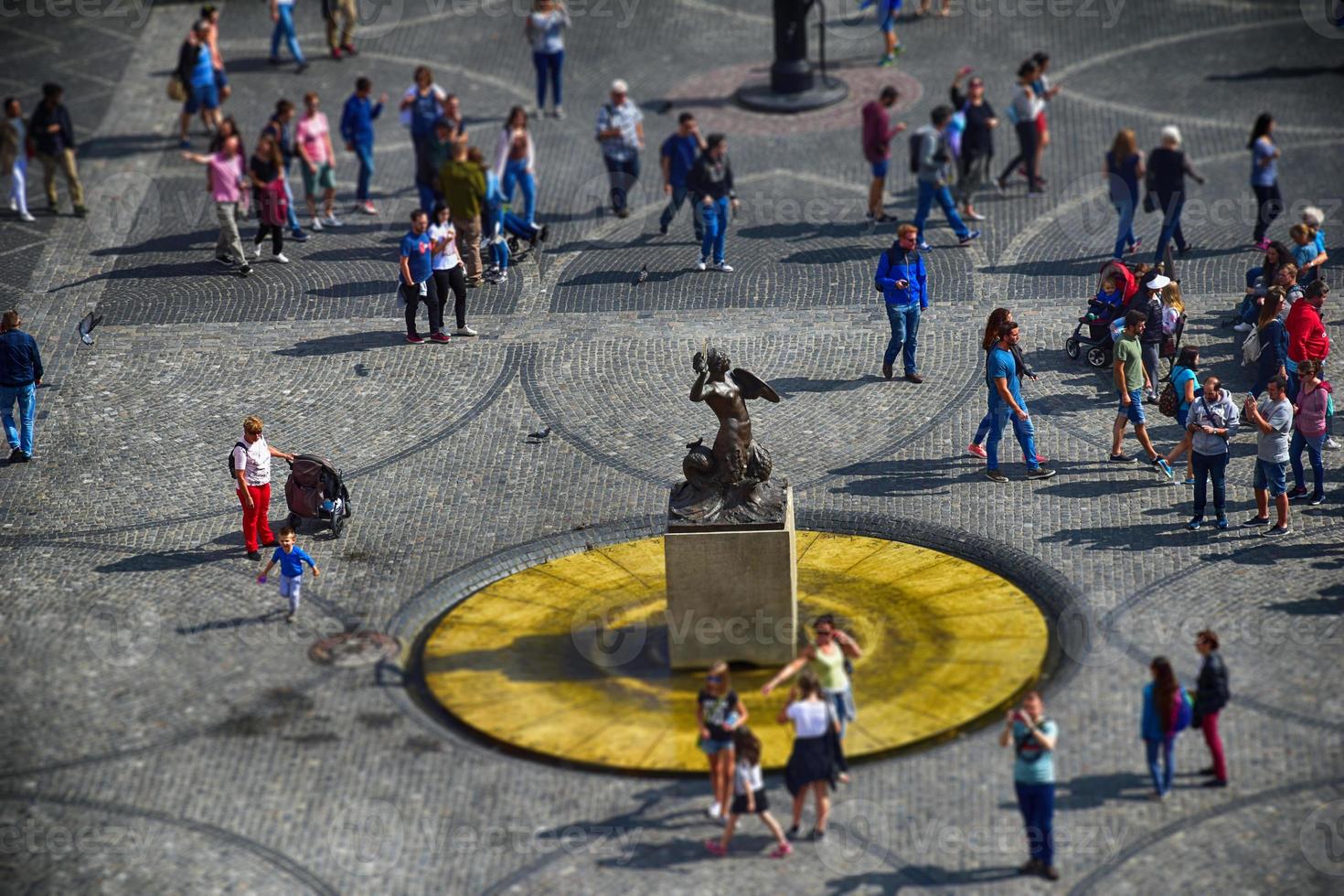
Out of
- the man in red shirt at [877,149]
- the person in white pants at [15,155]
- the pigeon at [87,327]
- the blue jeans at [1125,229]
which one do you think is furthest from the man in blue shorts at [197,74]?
the blue jeans at [1125,229]

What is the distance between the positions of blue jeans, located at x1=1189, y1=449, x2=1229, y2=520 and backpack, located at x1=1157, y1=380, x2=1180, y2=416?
1.44 meters

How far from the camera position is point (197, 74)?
30078 mm

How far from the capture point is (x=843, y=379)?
22.7 meters

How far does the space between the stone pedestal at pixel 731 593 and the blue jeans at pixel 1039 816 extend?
3.36 m

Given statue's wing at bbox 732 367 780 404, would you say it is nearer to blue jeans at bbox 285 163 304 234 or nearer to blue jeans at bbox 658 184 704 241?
blue jeans at bbox 658 184 704 241

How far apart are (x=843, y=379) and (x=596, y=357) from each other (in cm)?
294

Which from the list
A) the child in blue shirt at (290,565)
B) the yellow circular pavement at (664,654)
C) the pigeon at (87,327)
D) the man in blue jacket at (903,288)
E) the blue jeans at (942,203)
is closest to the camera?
the yellow circular pavement at (664,654)

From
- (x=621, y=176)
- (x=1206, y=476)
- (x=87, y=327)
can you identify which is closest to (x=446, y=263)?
(x=87, y=327)

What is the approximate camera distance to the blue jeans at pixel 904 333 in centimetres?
2220

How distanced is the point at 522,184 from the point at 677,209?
7.24ft

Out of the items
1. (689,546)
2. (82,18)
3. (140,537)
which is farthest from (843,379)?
(82,18)

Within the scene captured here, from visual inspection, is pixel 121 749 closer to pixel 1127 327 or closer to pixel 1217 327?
pixel 1127 327

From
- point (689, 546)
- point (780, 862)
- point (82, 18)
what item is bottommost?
point (780, 862)

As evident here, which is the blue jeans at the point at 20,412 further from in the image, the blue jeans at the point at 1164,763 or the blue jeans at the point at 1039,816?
the blue jeans at the point at 1164,763
